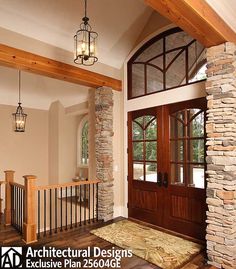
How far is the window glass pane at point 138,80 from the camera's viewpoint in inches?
184

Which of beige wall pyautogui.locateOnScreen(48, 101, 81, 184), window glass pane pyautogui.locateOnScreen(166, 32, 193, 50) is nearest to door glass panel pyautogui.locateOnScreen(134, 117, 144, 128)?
window glass pane pyautogui.locateOnScreen(166, 32, 193, 50)

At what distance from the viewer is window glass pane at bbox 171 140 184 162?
13.0 feet

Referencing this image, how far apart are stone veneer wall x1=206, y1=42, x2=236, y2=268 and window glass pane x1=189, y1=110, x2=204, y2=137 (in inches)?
24.7

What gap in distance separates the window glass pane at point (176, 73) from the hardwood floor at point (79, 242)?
2.75 meters

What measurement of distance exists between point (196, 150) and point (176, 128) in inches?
20.9

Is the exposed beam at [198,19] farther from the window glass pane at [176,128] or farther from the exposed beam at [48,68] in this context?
the exposed beam at [48,68]

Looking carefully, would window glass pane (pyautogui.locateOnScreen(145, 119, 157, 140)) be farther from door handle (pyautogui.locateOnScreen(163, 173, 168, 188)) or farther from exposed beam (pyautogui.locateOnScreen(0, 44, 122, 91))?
exposed beam (pyautogui.locateOnScreen(0, 44, 122, 91))

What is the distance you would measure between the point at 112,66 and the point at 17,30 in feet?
6.55

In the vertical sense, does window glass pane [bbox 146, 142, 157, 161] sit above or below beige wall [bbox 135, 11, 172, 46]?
below

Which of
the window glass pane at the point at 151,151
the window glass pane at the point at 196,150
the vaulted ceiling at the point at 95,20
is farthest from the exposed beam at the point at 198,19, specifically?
the window glass pane at the point at 151,151

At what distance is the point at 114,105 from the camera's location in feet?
16.2

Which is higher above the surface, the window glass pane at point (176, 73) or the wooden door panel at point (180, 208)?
the window glass pane at point (176, 73)

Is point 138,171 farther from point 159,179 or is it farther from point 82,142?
point 82,142

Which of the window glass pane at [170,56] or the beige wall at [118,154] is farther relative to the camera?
the beige wall at [118,154]
